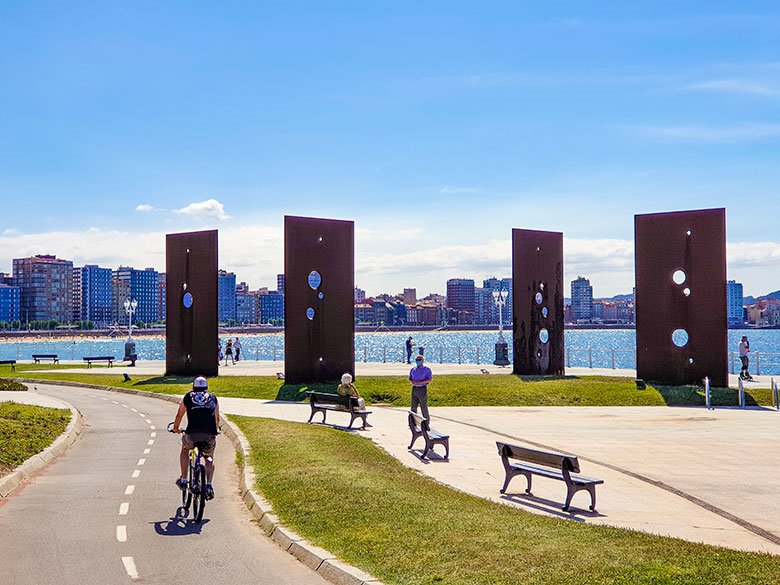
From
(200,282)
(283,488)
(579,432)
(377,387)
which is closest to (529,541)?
(283,488)

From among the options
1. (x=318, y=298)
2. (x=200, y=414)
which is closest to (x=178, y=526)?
(x=200, y=414)

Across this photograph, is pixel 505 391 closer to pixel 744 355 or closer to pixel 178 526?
pixel 744 355

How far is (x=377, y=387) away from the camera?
30.6 metres

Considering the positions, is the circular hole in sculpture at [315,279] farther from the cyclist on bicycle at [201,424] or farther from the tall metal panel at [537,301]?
the cyclist on bicycle at [201,424]

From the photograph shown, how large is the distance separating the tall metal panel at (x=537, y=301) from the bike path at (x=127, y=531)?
67.4 feet

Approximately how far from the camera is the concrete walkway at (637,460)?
1139cm

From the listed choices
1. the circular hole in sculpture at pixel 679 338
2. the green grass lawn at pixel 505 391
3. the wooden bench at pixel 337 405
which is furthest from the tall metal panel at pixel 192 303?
the circular hole in sculpture at pixel 679 338

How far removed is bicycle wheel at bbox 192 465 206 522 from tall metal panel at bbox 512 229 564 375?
26128 mm

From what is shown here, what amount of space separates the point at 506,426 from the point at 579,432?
2.03 metres

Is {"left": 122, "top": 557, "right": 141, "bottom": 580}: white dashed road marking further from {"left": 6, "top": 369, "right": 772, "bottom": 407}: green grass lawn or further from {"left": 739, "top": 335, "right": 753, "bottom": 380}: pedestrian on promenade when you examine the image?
{"left": 739, "top": 335, "right": 753, "bottom": 380}: pedestrian on promenade

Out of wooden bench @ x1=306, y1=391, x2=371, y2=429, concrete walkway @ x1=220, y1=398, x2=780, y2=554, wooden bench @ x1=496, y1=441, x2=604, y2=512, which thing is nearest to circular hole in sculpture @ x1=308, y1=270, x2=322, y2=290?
concrete walkway @ x1=220, y1=398, x2=780, y2=554

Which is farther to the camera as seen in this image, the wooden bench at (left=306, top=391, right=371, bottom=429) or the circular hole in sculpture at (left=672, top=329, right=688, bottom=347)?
the circular hole in sculpture at (left=672, top=329, right=688, bottom=347)

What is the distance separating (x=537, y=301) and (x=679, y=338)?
24.9 ft

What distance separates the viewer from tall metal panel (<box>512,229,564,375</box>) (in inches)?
1444
